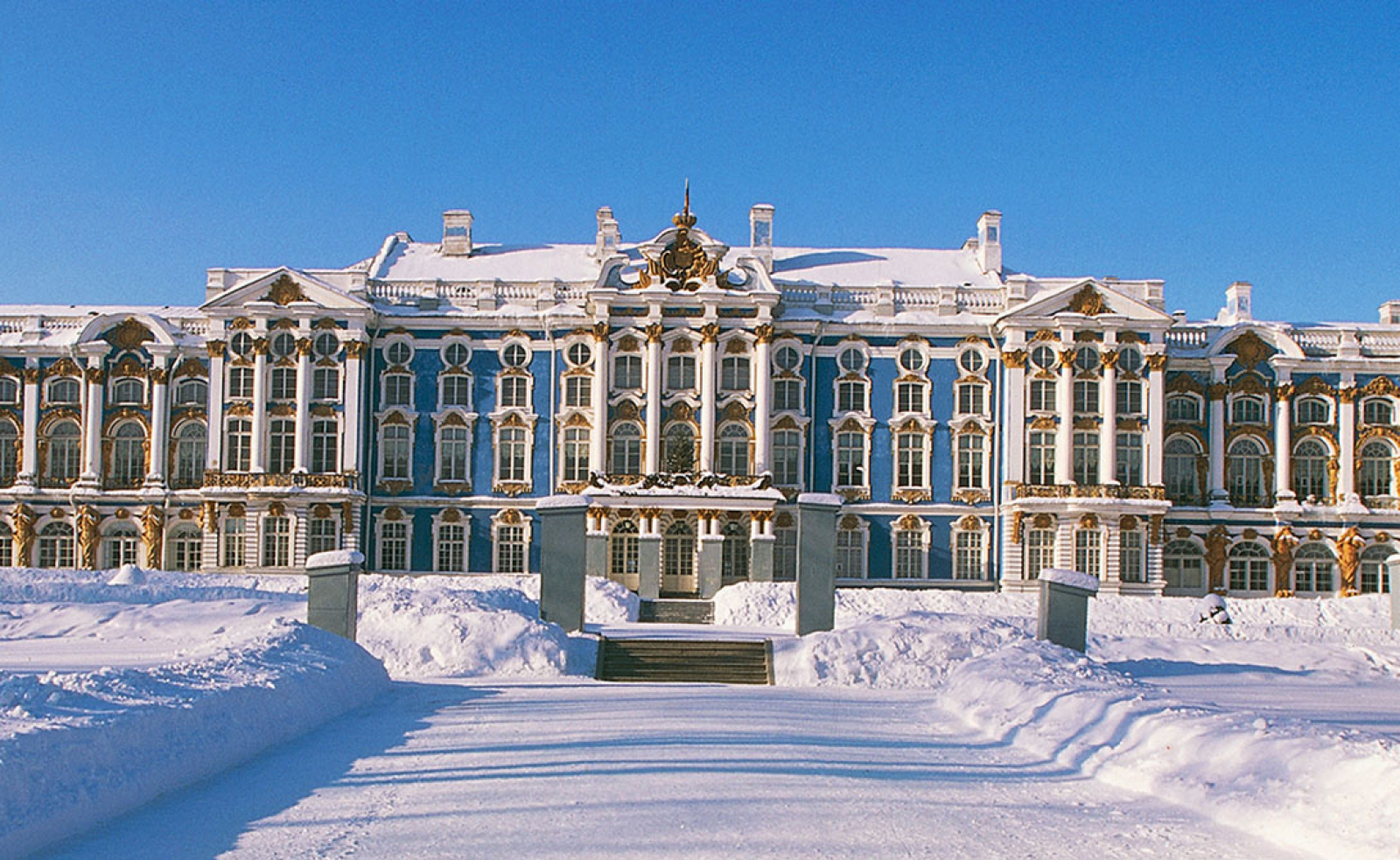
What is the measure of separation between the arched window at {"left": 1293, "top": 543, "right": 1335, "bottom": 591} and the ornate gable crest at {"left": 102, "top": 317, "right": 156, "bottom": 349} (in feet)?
122

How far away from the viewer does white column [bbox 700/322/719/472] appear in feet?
139

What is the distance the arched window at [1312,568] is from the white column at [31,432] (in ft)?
131

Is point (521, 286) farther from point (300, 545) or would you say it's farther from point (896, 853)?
point (896, 853)

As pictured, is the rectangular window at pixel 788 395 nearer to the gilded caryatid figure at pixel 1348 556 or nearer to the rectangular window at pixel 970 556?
the rectangular window at pixel 970 556

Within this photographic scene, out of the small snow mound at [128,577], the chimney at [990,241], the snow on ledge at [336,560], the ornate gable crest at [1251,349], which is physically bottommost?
the small snow mound at [128,577]

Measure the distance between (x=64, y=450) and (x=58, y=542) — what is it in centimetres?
296

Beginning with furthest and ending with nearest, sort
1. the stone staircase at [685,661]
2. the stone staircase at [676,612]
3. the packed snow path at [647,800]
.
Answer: the stone staircase at [676,612]
the stone staircase at [685,661]
the packed snow path at [647,800]

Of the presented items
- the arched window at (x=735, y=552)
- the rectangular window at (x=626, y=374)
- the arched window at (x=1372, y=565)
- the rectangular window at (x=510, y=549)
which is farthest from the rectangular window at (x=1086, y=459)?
the rectangular window at (x=510, y=549)

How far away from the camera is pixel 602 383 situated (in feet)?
140

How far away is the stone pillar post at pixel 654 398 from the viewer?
42.4m

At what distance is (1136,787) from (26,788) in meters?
7.39

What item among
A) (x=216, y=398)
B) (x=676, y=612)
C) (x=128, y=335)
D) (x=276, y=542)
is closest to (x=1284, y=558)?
(x=676, y=612)

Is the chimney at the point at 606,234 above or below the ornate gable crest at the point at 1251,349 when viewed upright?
above

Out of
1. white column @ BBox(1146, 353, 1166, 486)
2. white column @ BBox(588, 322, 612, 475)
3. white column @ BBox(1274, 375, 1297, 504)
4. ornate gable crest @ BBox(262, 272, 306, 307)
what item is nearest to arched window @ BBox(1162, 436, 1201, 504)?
white column @ BBox(1146, 353, 1166, 486)
